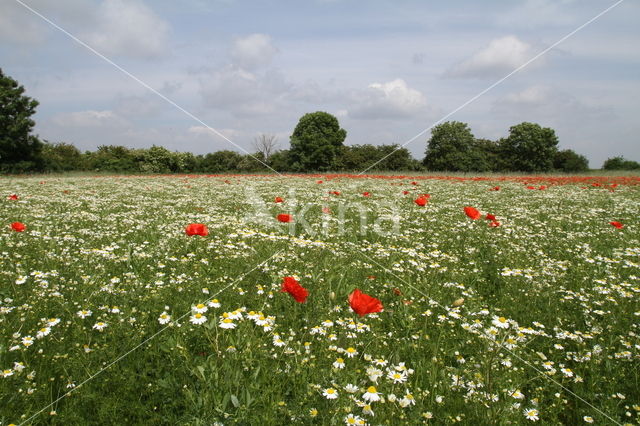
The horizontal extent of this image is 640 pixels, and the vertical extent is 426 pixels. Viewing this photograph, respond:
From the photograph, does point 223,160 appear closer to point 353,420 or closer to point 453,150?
point 453,150

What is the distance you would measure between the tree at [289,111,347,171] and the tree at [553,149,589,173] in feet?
148

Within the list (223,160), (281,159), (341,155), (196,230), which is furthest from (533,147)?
(196,230)

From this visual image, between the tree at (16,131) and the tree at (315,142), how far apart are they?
115ft

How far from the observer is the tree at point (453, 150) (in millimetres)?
61125

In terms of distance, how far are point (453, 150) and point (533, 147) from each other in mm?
16751

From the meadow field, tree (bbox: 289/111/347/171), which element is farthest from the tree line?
the meadow field

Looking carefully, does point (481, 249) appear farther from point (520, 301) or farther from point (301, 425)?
point (301, 425)

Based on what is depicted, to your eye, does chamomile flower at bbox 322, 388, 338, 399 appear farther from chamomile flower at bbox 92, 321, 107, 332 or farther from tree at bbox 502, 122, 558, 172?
tree at bbox 502, 122, 558, 172

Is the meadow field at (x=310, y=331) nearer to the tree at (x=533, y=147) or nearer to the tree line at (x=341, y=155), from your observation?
the tree line at (x=341, y=155)

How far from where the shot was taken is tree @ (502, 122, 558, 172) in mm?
66250

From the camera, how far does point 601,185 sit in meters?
18.7

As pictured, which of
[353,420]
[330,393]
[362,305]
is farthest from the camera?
[362,305]

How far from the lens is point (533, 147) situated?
66.3 meters

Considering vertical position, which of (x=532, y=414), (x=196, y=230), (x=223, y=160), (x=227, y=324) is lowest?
(x=532, y=414)
